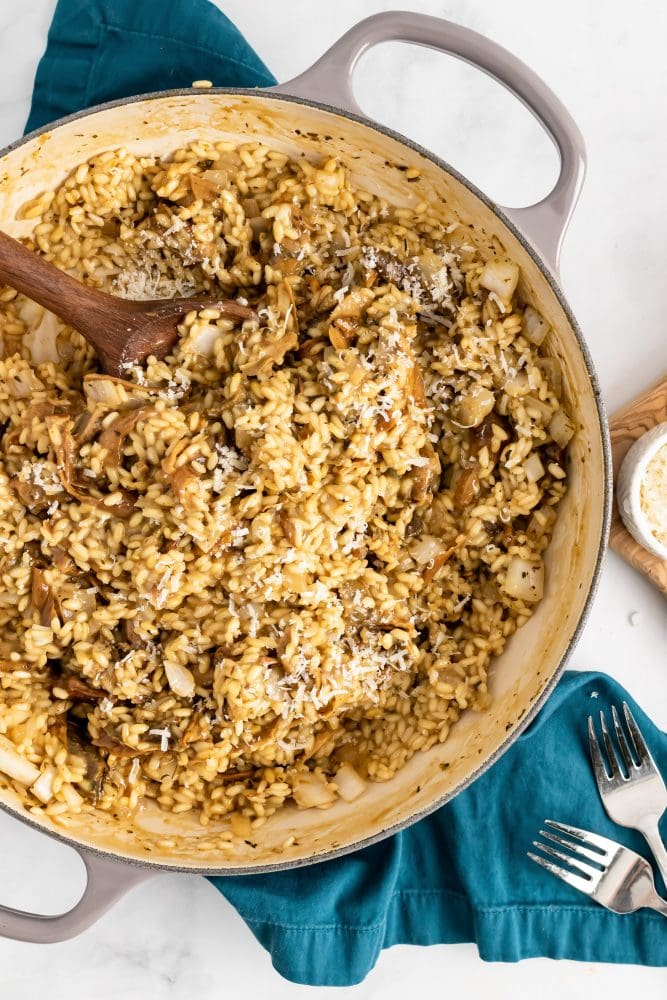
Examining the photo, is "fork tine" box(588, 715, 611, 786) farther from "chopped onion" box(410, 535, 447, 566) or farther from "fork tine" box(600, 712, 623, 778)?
"chopped onion" box(410, 535, 447, 566)

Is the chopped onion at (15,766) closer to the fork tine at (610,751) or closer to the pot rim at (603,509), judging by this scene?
the pot rim at (603,509)

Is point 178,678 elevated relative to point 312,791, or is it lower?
elevated

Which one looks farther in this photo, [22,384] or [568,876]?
[568,876]

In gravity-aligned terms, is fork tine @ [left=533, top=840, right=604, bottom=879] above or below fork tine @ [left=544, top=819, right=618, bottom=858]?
below

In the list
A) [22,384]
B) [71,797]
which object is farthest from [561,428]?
[71,797]

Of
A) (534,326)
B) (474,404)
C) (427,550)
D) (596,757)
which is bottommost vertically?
(596,757)

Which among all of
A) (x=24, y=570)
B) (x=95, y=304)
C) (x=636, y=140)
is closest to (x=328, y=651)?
(x=24, y=570)

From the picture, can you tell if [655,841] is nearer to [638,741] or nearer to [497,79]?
[638,741]

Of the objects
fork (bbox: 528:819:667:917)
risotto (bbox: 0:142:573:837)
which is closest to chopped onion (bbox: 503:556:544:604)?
risotto (bbox: 0:142:573:837)
